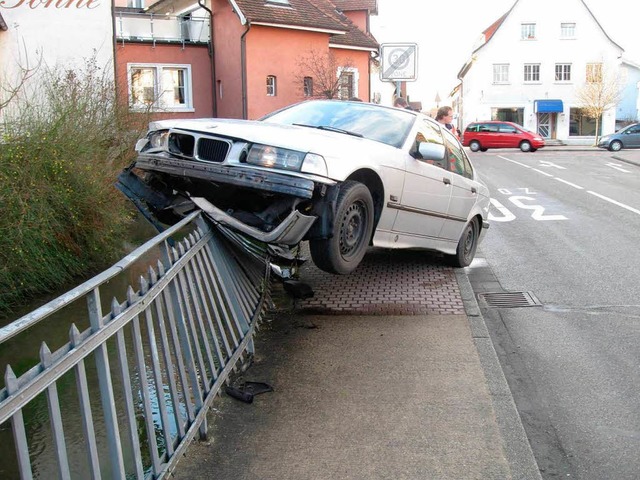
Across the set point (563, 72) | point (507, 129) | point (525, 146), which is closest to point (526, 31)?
point (563, 72)

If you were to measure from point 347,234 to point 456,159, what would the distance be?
311cm

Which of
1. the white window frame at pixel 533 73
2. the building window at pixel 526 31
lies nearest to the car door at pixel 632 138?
the white window frame at pixel 533 73

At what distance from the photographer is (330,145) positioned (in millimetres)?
5449

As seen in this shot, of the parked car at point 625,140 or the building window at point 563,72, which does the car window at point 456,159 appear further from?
the building window at point 563,72

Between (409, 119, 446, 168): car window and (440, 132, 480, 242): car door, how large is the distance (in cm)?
24

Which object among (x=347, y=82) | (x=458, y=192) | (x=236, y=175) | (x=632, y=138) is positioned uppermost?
(x=347, y=82)

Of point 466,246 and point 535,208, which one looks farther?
point 535,208

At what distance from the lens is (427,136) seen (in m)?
7.38

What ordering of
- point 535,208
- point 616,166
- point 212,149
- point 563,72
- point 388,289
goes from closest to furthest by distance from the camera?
point 212,149
point 388,289
point 535,208
point 616,166
point 563,72

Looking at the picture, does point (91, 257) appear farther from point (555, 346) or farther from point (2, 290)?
point (555, 346)

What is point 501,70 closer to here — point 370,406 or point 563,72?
point 563,72

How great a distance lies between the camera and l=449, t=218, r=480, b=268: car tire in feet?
28.4

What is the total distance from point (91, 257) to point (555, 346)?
17.8 feet

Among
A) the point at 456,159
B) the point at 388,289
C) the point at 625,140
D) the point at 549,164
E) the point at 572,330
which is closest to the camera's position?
the point at 572,330
